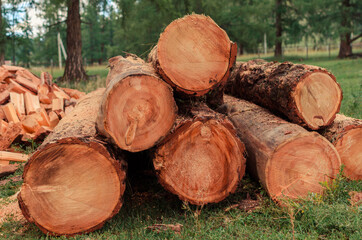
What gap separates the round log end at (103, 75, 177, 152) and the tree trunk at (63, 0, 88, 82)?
994 centimetres

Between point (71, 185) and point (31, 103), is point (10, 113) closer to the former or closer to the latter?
point (31, 103)

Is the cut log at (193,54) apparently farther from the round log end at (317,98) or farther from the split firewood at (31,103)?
the split firewood at (31,103)

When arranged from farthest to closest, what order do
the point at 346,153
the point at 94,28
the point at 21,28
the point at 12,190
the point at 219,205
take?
the point at 94,28, the point at 21,28, the point at 12,190, the point at 346,153, the point at 219,205

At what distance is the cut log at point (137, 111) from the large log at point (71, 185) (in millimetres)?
223

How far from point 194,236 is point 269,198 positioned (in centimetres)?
85

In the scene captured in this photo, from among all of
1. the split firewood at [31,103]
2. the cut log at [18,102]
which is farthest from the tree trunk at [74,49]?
the cut log at [18,102]

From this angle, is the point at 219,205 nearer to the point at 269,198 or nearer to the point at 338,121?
the point at 269,198

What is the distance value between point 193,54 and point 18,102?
461 cm

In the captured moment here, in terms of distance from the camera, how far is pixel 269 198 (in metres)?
3.30

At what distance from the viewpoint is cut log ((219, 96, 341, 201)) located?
10.4 ft

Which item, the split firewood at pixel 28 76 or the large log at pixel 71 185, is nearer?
the large log at pixel 71 185

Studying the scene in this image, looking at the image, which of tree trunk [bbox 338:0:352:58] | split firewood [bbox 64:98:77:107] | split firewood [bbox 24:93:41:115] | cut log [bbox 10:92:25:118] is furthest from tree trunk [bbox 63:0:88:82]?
tree trunk [bbox 338:0:352:58]

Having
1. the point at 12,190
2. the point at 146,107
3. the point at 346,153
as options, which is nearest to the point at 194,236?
the point at 146,107

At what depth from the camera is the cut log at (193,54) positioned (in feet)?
10.1
